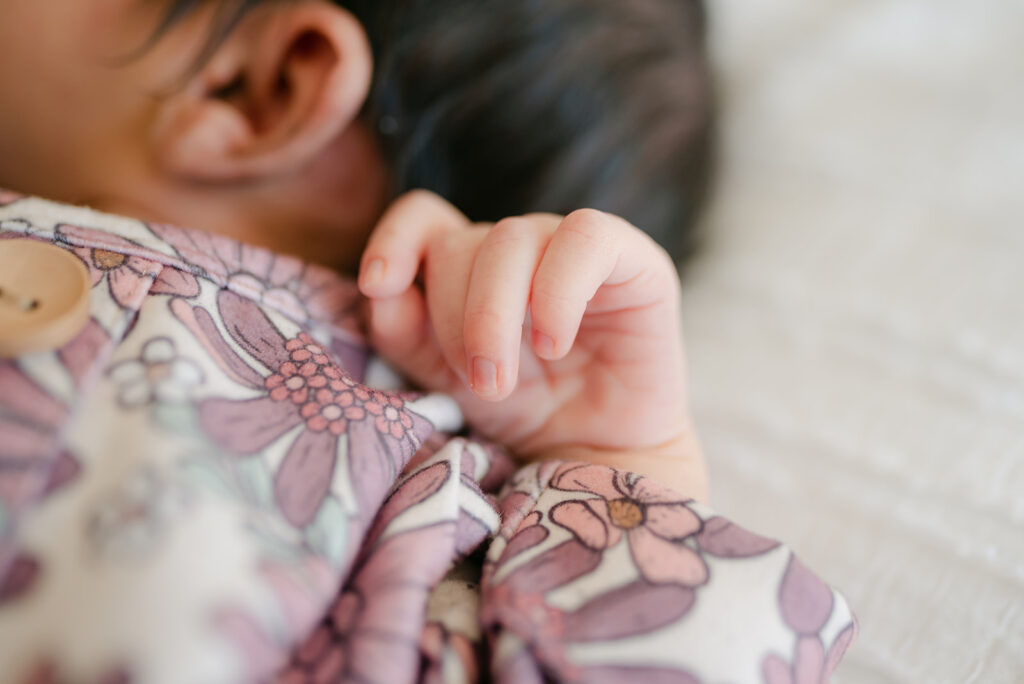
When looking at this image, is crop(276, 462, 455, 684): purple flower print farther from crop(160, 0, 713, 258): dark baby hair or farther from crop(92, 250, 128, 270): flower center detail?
crop(160, 0, 713, 258): dark baby hair

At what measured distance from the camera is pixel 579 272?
0.43 meters

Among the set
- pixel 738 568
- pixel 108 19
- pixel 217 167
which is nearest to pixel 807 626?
pixel 738 568

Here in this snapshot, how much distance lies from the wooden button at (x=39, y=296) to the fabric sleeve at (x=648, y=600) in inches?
10.4

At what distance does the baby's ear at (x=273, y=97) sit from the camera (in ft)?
2.00

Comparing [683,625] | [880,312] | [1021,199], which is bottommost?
[683,625]

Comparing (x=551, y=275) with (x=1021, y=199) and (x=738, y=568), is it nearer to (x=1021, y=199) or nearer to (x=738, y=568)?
(x=738, y=568)

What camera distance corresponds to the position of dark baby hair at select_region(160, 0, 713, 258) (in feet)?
2.08

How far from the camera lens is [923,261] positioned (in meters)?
0.74

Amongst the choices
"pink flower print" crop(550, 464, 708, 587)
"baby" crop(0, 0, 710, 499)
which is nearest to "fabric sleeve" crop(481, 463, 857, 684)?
"pink flower print" crop(550, 464, 708, 587)

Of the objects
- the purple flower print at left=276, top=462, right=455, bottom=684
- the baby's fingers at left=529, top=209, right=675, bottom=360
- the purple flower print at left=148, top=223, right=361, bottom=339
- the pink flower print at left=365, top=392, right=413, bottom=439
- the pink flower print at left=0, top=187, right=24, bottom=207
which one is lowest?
the purple flower print at left=276, top=462, right=455, bottom=684

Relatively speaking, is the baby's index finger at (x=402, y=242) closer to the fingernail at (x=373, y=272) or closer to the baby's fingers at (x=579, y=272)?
the fingernail at (x=373, y=272)

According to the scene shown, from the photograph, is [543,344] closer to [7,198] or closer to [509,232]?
[509,232]

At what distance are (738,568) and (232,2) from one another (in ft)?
2.08

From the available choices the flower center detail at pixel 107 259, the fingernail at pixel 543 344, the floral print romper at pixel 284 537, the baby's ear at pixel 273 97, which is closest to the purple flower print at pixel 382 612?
the floral print romper at pixel 284 537
